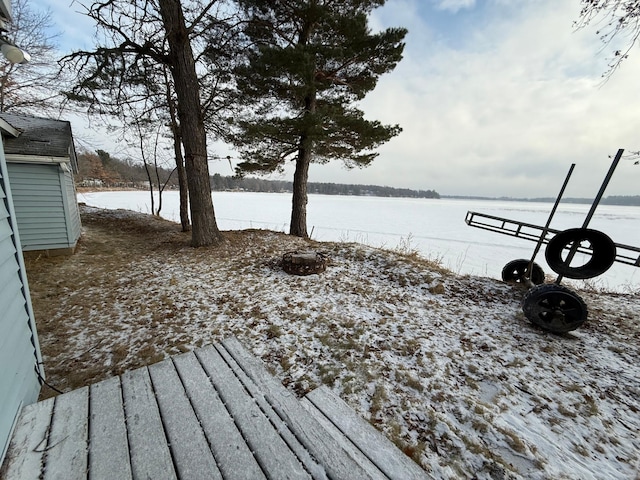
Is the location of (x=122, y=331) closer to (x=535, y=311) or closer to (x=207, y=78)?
(x=535, y=311)

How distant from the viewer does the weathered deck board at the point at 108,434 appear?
49.0 inches

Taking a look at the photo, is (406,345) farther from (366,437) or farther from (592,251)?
(592,251)

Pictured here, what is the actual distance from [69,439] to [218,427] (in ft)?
2.64

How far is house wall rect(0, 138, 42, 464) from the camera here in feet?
5.13

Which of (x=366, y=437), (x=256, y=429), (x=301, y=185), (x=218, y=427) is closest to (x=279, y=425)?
(x=256, y=429)

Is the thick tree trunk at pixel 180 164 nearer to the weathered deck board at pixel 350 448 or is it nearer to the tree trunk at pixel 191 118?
the tree trunk at pixel 191 118

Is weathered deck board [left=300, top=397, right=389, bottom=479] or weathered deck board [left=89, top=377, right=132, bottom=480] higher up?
weathered deck board [left=89, top=377, right=132, bottom=480]

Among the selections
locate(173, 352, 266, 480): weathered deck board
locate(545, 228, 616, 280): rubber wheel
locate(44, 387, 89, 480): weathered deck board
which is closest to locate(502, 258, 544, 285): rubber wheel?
locate(545, 228, 616, 280): rubber wheel

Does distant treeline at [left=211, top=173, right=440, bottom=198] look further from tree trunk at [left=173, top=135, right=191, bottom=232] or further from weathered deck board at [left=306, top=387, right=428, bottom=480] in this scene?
weathered deck board at [left=306, top=387, right=428, bottom=480]

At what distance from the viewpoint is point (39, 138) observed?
19.5ft

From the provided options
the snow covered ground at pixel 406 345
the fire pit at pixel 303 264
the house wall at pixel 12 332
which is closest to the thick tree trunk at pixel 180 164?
the snow covered ground at pixel 406 345

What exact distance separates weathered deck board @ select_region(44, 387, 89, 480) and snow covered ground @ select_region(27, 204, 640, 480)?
1.24m

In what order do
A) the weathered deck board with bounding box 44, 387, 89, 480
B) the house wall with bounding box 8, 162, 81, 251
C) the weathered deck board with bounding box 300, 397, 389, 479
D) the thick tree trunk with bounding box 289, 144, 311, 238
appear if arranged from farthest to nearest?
the thick tree trunk with bounding box 289, 144, 311, 238 → the house wall with bounding box 8, 162, 81, 251 → the weathered deck board with bounding box 300, 397, 389, 479 → the weathered deck board with bounding box 44, 387, 89, 480

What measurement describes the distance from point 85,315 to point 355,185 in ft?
251
